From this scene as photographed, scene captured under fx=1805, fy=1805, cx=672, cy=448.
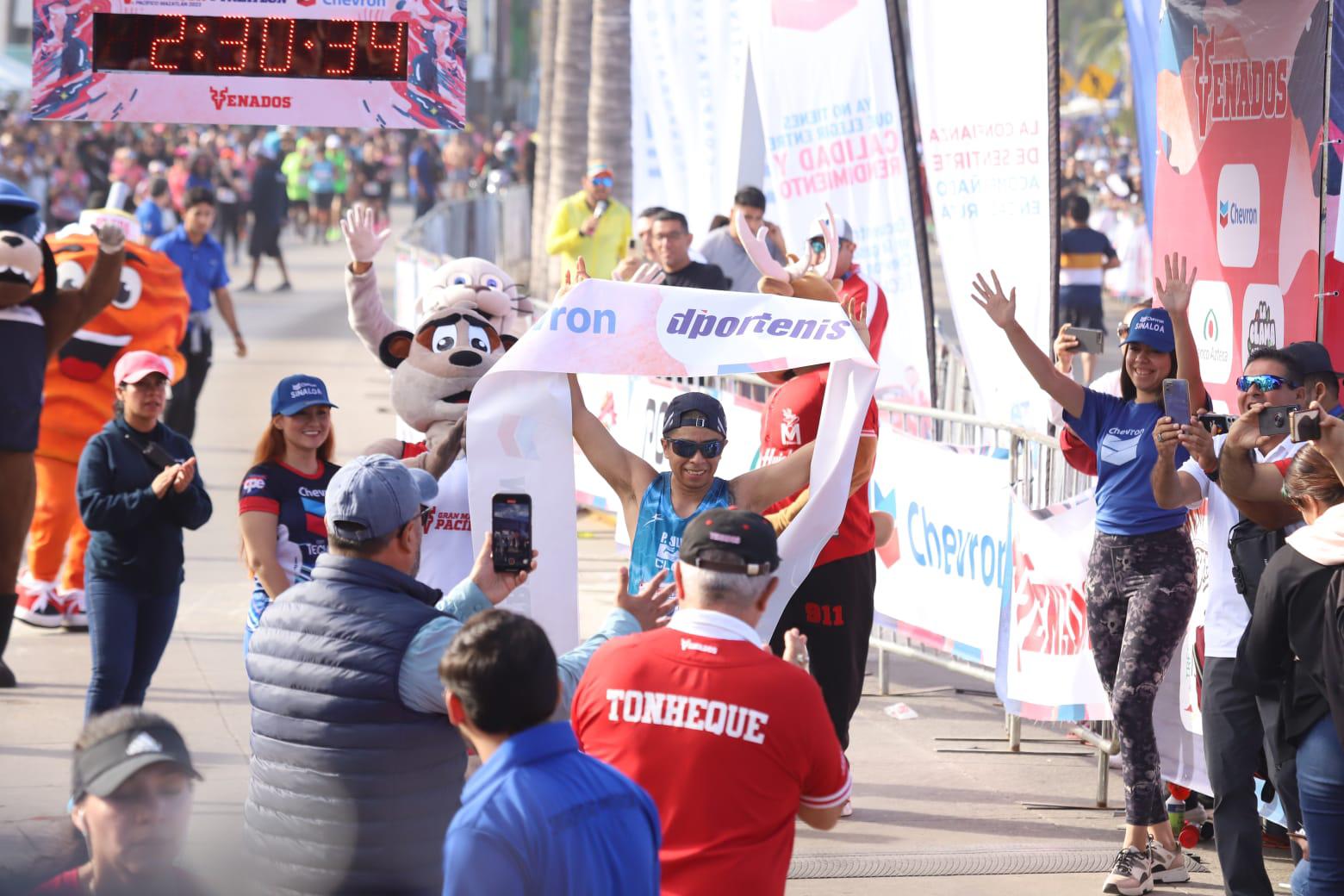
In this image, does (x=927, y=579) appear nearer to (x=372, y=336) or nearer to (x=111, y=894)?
(x=372, y=336)

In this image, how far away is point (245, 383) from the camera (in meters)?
18.8

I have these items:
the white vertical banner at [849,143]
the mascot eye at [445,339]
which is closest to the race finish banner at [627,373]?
the mascot eye at [445,339]

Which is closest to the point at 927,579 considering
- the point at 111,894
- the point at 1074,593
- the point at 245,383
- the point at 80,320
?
the point at 1074,593

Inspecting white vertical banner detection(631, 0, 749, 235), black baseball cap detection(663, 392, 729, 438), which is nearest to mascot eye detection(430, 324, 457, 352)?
black baseball cap detection(663, 392, 729, 438)

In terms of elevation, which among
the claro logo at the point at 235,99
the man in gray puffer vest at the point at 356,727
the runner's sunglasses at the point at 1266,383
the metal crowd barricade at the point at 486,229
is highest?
the metal crowd barricade at the point at 486,229

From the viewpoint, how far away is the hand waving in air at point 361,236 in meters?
7.18

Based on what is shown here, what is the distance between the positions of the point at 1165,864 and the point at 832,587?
1.53 meters

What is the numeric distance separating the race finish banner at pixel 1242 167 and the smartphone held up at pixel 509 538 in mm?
4357

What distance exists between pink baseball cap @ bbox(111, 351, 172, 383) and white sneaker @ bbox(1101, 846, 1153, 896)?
159 inches

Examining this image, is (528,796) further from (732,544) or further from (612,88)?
(612,88)

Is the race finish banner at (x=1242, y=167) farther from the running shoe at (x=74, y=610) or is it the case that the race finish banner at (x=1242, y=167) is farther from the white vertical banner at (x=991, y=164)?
the running shoe at (x=74, y=610)

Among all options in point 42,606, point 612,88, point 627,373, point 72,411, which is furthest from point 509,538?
point 612,88

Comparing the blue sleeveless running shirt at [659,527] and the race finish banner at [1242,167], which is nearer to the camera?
the blue sleeveless running shirt at [659,527]

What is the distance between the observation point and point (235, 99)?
26.2 feet
